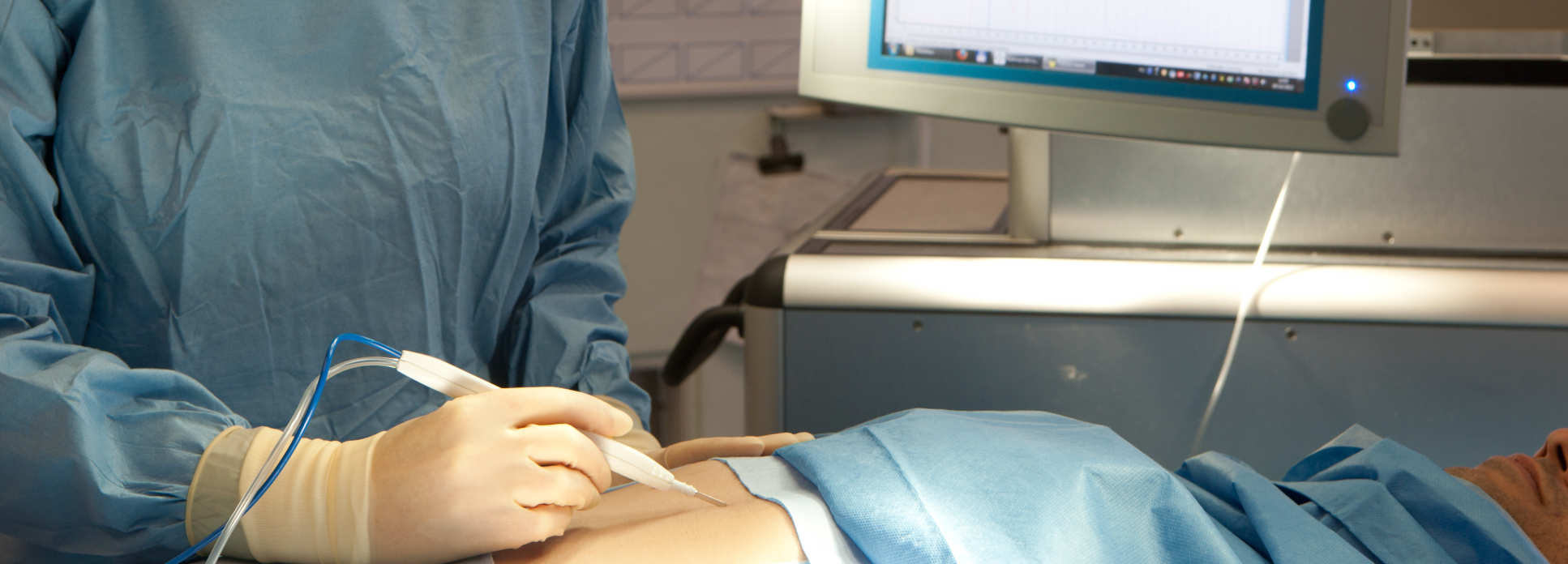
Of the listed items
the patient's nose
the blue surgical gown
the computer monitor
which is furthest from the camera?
the computer monitor

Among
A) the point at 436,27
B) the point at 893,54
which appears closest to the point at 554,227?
the point at 436,27

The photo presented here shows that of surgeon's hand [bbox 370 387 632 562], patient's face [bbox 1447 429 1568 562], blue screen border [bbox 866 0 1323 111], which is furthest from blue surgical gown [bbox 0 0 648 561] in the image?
patient's face [bbox 1447 429 1568 562]

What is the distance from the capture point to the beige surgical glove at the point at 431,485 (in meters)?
0.66

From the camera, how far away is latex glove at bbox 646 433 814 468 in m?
0.84

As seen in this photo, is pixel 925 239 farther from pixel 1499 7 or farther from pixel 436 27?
pixel 1499 7

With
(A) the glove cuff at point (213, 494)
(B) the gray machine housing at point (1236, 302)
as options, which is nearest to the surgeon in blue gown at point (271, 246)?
(A) the glove cuff at point (213, 494)

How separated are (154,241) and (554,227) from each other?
0.34 metres

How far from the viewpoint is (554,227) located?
1115mm

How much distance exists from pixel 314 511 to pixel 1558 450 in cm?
82

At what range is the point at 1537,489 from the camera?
0.85m

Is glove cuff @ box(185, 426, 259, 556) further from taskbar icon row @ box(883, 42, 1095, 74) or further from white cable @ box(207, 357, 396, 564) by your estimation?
taskbar icon row @ box(883, 42, 1095, 74)

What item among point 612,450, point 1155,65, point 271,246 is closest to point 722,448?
point 612,450

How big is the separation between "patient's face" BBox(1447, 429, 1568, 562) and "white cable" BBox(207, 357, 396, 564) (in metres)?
0.72

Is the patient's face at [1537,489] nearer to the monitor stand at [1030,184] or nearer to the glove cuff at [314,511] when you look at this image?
the monitor stand at [1030,184]
